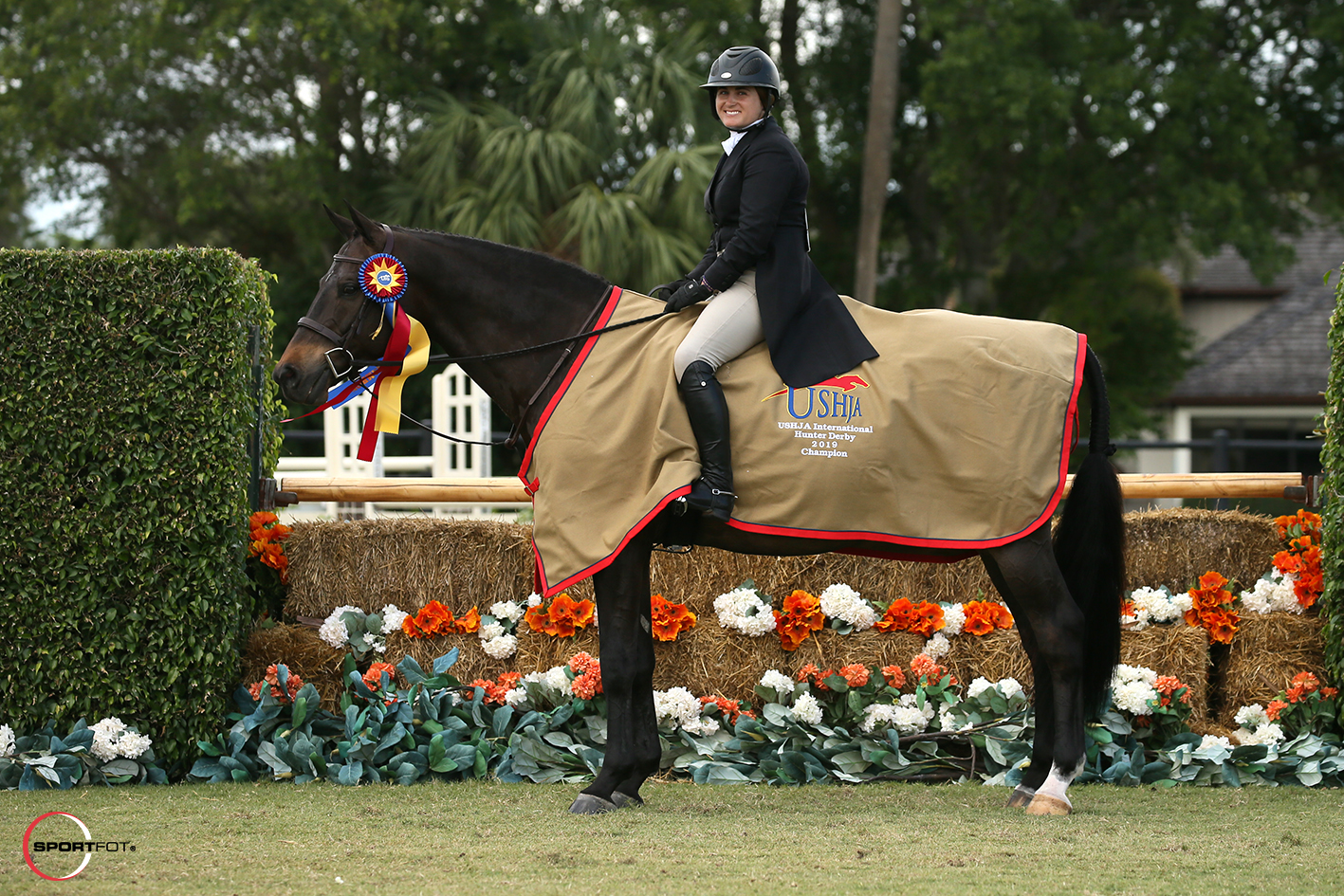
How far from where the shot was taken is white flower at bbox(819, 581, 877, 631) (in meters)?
5.66

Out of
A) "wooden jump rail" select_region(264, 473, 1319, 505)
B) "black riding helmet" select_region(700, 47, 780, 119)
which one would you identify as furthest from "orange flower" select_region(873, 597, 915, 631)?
"black riding helmet" select_region(700, 47, 780, 119)

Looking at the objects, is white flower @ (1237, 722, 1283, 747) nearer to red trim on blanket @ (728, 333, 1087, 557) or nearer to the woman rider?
red trim on blanket @ (728, 333, 1087, 557)

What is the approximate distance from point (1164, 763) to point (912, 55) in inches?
732

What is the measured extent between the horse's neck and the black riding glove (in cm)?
38

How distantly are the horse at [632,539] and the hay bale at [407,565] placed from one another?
4.23ft

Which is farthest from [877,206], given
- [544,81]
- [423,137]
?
[423,137]

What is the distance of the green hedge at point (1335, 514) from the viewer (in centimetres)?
532

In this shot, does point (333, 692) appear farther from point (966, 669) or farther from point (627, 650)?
point (966, 669)

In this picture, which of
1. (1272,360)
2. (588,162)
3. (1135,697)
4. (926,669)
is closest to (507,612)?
(926,669)

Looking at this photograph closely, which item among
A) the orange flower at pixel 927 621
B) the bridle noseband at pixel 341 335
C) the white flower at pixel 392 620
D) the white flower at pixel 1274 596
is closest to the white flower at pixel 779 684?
the orange flower at pixel 927 621

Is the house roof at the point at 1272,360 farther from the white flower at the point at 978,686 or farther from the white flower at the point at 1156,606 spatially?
the white flower at the point at 978,686

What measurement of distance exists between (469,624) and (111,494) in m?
1.67

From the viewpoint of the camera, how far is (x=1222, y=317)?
29.9 m

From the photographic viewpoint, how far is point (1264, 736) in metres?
5.34
